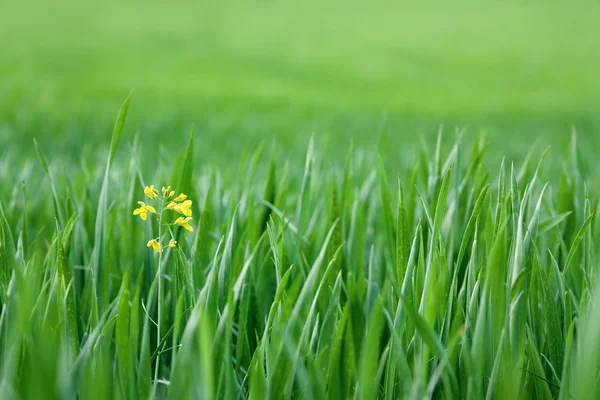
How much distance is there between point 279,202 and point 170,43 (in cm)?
710

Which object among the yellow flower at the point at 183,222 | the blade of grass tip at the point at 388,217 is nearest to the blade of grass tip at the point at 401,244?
the blade of grass tip at the point at 388,217

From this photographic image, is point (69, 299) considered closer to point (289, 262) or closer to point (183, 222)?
point (183, 222)

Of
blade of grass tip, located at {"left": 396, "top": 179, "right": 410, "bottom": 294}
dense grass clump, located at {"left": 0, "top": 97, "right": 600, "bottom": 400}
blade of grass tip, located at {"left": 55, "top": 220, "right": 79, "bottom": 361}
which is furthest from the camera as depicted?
blade of grass tip, located at {"left": 396, "top": 179, "right": 410, "bottom": 294}

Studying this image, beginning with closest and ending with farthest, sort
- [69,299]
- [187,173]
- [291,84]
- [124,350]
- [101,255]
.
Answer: [124,350] → [69,299] → [101,255] → [187,173] → [291,84]

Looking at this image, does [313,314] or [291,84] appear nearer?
[313,314]

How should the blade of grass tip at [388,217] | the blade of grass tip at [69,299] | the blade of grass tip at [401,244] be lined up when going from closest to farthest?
1. the blade of grass tip at [69,299]
2. the blade of grass tip at [401,244]
3. the blade of grass tip at [388,217]

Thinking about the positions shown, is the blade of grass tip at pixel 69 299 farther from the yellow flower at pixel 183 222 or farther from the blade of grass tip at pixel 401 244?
the blade of grass tip at pixel 401 244

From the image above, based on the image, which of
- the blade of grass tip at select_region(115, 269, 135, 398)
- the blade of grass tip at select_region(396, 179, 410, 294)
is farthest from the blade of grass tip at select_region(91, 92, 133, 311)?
the blade of grass tip at select_region(396, 179, 410, 294)

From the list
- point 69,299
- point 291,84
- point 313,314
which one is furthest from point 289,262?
point 291,84

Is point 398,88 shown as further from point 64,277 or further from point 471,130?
point 64,277

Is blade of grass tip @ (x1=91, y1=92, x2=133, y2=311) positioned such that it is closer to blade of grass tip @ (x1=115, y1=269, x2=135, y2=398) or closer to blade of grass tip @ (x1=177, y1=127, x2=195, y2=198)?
blade of grass tip @ (x1=177, y1=127, x2=195, y2=198)

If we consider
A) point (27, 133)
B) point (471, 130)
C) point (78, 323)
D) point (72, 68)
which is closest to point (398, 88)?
point (471, 130)

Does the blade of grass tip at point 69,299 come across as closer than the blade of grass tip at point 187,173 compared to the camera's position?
Yes

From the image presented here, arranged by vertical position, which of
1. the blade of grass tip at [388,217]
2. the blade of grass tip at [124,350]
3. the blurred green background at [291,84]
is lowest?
the blade of grass tip at [124,350]
